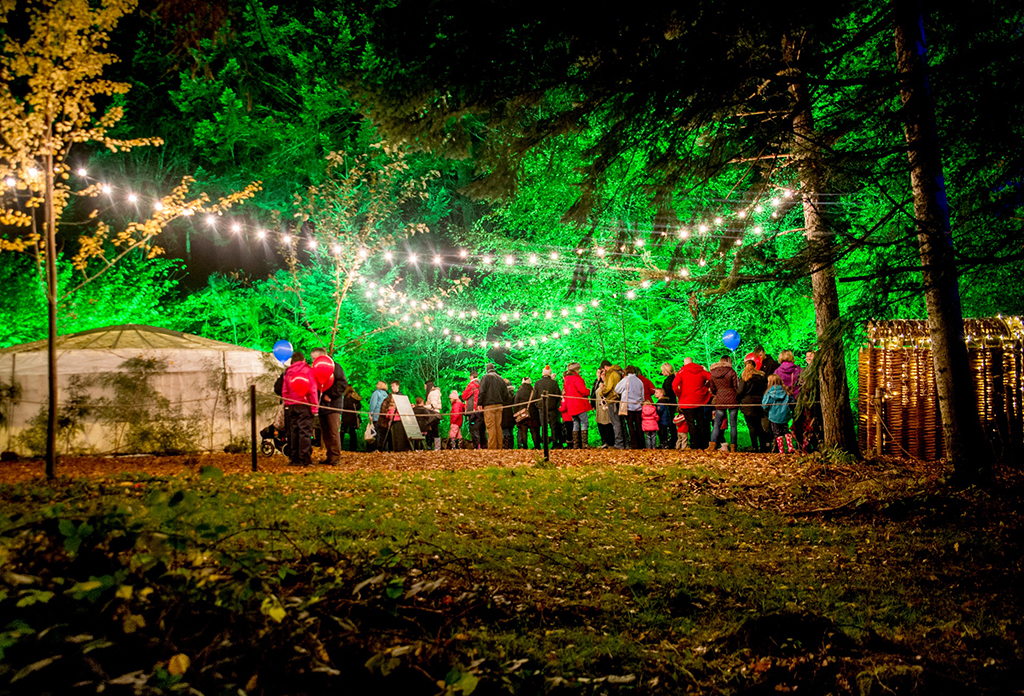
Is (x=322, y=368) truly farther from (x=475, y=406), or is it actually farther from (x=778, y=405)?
(x=778, y=405)

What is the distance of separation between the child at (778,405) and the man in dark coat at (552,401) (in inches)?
171

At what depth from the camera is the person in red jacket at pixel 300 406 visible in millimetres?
10102

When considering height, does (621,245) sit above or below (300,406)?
above

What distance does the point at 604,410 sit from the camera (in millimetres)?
13320

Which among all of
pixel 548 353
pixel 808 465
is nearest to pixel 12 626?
pixel 808 465

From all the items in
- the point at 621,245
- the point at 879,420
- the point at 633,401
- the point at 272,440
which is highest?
the point at 621,245

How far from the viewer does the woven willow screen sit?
26.5 ft

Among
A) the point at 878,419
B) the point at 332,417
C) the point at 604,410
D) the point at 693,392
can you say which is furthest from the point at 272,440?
the point at 878,419

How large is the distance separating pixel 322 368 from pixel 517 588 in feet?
24.1

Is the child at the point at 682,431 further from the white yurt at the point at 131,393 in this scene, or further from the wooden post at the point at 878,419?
the white yurt at the point at 131,393

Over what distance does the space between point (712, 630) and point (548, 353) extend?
16826 mm

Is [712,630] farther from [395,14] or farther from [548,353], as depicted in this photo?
[548,353]

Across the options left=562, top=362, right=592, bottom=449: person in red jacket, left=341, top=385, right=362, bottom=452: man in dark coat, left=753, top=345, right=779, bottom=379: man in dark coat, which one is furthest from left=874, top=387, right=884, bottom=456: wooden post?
left=341, top=385, right=362, bottom=452: man in dark coat

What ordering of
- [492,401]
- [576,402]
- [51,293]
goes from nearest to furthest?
[51,293], [576,402], [492,401]
